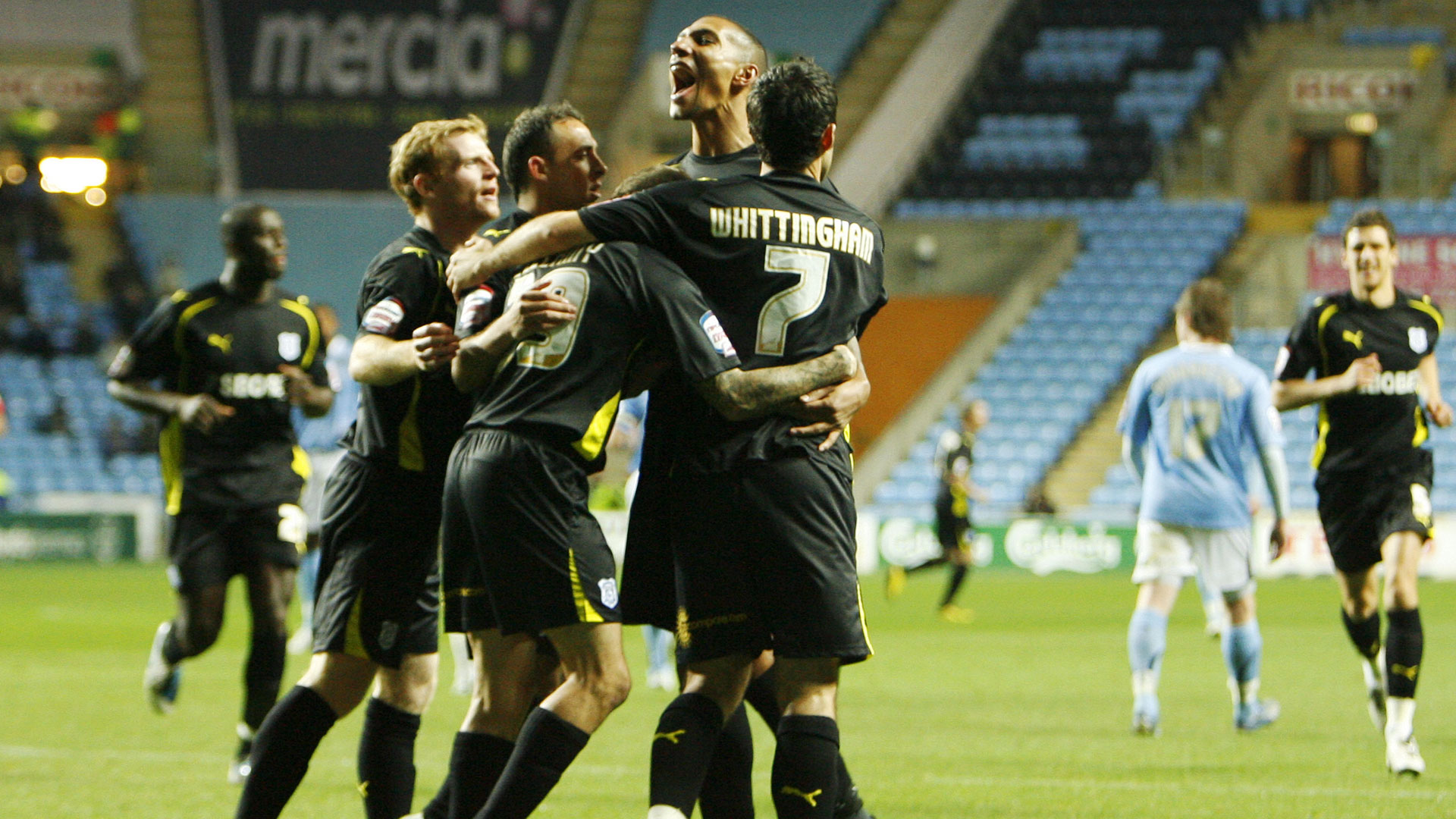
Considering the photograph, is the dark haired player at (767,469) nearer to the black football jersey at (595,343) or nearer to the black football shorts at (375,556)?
the black football jersey at (595,343)

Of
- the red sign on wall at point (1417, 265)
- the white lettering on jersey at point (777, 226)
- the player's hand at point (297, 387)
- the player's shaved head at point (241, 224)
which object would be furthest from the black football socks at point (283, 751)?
the red sign on wall at point (1417, 265)

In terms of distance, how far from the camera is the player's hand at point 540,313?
4.07 metres

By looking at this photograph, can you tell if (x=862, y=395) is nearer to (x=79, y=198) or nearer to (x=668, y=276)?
(x=668, y=276)

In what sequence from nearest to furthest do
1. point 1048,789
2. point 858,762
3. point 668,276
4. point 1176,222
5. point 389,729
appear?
point 668,276
point 389,729
point 1048,789
point 858,762
point 1176,222

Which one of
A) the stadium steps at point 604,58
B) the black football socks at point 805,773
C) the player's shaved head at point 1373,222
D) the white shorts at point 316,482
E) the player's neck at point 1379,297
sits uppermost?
the player's shaved head at point 1373,222

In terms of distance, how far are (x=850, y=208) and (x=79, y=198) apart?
2823 cm

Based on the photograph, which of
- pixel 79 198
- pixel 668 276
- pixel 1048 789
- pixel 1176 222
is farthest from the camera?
pixel 79 198

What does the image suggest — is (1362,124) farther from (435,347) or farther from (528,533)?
(528,533)

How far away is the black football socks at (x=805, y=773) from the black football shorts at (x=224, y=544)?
3222mm

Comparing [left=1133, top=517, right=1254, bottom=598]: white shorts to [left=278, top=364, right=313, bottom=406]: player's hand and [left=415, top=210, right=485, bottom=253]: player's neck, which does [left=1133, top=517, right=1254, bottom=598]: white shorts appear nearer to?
[left=278, top=364, right=313, bottom=406]: player's hand

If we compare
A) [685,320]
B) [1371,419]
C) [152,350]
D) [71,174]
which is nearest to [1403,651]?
[1371,419]

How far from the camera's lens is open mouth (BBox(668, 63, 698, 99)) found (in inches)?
186

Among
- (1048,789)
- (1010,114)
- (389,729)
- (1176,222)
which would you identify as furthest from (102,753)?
(1010,114)

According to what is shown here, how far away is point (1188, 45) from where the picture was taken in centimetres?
3139
